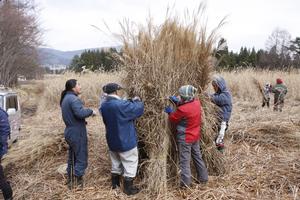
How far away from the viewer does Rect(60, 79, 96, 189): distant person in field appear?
459 centimetres

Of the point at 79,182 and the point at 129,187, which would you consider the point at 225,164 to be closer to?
the point at 129,187

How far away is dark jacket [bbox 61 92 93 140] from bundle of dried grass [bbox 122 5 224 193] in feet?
2.28

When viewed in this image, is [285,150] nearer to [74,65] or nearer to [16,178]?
[16,178]

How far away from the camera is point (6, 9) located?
19547 mm

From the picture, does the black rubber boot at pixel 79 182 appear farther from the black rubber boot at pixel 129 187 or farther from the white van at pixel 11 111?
the white van at pixel 11 111

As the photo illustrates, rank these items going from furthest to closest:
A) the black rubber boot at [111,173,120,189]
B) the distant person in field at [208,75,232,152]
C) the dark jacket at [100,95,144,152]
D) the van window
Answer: the van window → the distant person in field at [208,75,232,152] → the black rubber boot at [111,173,120,189] → the dark jacket at [100,95,144,152]

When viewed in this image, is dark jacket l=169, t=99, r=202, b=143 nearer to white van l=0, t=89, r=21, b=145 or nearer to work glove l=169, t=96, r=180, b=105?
work glove l=169, t=96, r=180, b=105

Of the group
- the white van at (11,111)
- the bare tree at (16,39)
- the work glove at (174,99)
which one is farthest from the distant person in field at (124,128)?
the bare tree at (16,39)

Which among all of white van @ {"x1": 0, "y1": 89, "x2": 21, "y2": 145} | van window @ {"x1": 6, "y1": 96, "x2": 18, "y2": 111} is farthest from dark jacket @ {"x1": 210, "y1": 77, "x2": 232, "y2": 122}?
van window @ {"x1": 6, "y1": 96, "x2": 18, "y2": 111}

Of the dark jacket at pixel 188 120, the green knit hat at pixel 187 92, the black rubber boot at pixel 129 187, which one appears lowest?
the black rubber boot at pixel 129 187

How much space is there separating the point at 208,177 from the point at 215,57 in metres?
1.67

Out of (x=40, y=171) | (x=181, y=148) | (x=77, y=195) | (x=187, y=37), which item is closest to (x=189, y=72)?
(x=187, y=37)

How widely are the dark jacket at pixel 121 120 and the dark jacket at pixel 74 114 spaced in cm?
30

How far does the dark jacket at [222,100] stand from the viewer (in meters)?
5.16
